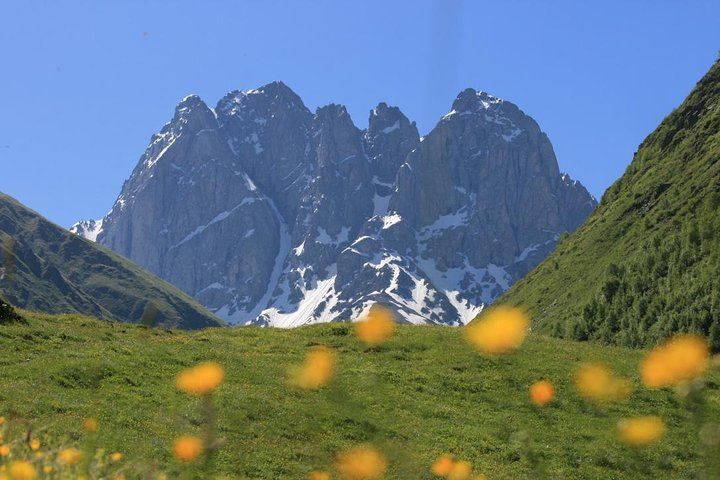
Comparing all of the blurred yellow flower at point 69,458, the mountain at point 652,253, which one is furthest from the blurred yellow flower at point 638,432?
the mountain at point 652,253

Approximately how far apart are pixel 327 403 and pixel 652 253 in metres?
61.1

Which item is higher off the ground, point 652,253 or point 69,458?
point 652,253

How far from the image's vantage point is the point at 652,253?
82625 millimetres

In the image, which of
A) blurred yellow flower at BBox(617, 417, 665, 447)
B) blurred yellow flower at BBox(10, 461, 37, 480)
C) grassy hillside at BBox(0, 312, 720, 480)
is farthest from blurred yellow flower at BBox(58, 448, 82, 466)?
grassy hillside at BBox(0, 312, 720, 480)

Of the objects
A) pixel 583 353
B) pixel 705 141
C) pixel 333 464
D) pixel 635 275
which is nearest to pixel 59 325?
pixel 333 464

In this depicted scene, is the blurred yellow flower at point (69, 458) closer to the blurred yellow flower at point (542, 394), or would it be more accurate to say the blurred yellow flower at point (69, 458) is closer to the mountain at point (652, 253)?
the blurred yellow flower at point (542, 394)

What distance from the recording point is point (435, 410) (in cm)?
3142

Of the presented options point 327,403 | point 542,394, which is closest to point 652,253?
point 327,403

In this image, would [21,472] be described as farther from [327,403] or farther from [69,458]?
[327,403]

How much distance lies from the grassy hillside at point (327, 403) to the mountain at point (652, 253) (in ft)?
98.5

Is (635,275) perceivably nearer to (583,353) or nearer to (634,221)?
(634,221)

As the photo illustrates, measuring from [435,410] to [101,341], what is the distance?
17.0 metres

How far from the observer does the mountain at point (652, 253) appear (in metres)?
71.4

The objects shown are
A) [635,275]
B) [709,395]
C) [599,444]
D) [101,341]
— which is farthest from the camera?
[635,275]
